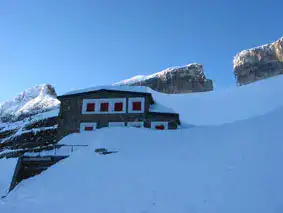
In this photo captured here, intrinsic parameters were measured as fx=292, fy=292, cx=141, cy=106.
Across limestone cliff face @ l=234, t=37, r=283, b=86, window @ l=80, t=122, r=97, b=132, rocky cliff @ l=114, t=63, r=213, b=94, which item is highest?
limestone cliff face @ l=234, t=37, r=283, b=86

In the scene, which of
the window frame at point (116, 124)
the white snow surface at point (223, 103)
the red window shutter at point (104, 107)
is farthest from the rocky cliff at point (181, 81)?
the window frame at point (116, 124)

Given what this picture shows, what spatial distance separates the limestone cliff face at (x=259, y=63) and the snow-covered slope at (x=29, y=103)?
205 ft

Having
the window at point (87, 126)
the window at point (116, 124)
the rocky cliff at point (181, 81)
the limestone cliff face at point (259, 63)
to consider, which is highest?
the limestone cliff face at point (259, 63)

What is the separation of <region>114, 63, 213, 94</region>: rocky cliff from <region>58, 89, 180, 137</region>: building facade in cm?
5522

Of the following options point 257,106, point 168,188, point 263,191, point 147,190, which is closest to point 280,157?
point 263,191

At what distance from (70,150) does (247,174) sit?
13.9 metres

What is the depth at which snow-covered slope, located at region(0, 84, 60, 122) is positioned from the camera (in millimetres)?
82769

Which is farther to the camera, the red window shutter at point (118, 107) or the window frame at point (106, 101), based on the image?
the window frame at point (106, 101)

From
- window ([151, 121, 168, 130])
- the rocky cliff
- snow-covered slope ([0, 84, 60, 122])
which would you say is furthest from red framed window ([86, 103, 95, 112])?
the rocky cliff

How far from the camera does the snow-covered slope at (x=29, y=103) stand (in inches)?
3259

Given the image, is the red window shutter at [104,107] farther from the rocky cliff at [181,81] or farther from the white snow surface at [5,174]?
the rocky cliff at [181,81]

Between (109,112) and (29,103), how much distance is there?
64.8m

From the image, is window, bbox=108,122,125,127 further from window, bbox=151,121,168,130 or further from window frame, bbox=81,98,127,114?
window, bbox=151,121,168,130

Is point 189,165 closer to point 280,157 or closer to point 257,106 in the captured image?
point 280,157
